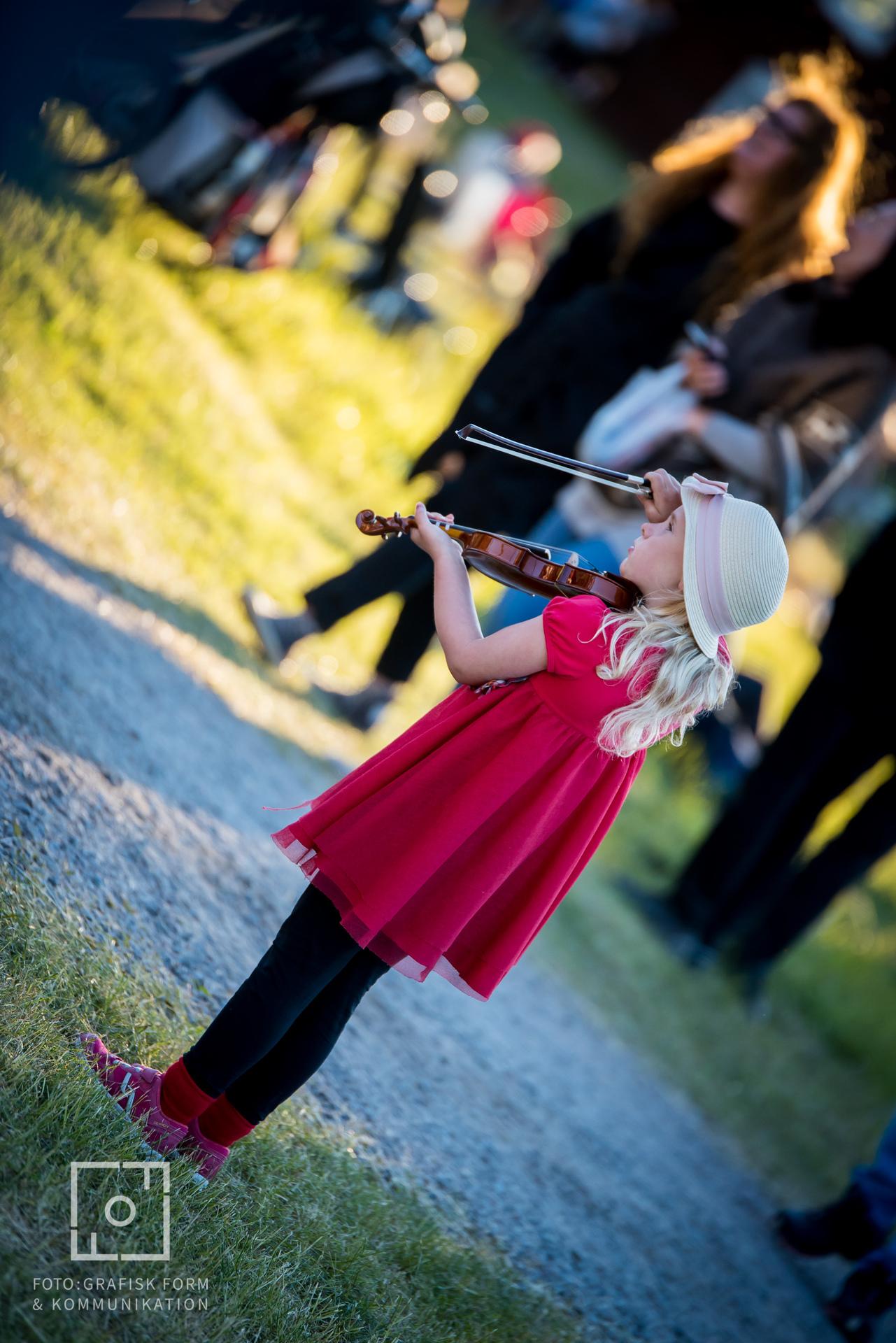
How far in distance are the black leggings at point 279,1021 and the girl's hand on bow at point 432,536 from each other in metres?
0.67

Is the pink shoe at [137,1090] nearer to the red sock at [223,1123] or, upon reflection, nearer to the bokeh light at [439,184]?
the red sock at [223,1123]

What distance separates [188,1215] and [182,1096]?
0.65ft

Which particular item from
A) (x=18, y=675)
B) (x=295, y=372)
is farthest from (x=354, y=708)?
(x=295, y=372)

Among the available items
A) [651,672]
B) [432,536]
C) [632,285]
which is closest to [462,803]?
[651,672]

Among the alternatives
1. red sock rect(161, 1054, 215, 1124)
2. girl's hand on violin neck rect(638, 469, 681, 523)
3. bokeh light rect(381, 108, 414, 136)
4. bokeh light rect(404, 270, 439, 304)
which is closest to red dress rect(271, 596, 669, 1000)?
girl's hand on violin neck rect(638, 469, 681, 523)

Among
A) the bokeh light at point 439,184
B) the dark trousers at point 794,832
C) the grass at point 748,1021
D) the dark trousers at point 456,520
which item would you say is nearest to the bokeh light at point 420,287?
the bokeh light at point 439,184

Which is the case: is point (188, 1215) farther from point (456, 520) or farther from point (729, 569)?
point (456, 520)

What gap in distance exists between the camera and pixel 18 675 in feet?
9.97

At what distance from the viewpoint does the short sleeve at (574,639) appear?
202 centimetres

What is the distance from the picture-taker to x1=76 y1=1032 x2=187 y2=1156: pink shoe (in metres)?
2.10

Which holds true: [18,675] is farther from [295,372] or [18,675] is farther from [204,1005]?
[295,372]

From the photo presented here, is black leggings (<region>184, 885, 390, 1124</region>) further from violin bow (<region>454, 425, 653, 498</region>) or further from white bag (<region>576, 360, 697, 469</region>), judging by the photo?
white bag (<region>576, 360, 697, 469</region>)

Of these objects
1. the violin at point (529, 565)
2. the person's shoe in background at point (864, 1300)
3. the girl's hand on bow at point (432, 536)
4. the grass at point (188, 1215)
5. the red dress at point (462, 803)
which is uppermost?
the violin at point (529, 565)

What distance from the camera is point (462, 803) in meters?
2.06
